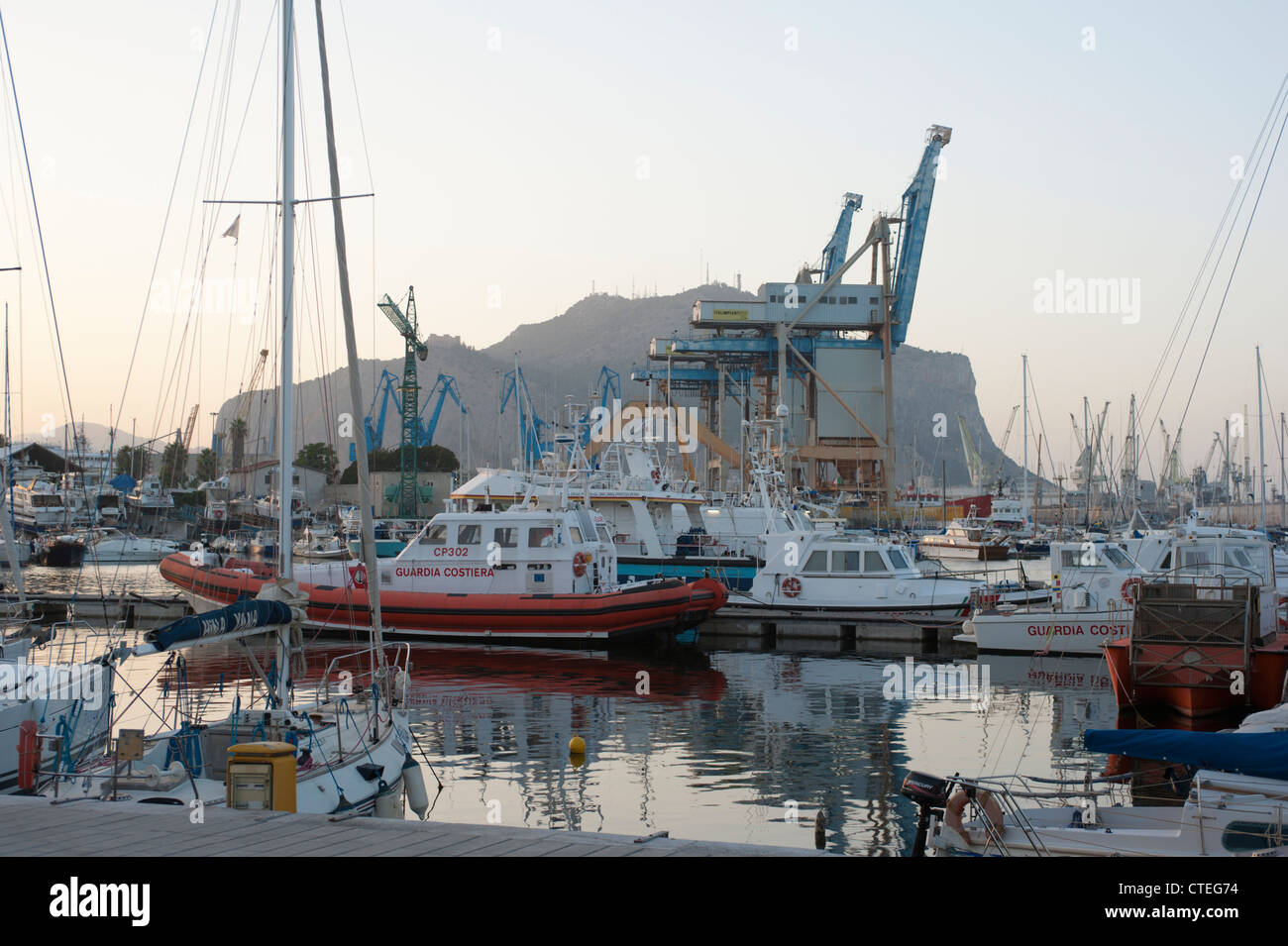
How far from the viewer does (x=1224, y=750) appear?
28.2 feet

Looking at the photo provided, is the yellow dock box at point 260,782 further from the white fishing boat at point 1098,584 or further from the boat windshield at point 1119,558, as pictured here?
the boat windshield at point 1119,558

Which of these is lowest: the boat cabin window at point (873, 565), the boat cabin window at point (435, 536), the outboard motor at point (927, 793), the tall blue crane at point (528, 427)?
the outboard motor at point (927, 793)

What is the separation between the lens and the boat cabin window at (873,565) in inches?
1019

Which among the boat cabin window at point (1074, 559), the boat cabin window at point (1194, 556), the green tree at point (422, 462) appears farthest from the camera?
the green tree at point (422, 462)

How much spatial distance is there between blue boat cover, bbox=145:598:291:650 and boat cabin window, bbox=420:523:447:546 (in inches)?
531

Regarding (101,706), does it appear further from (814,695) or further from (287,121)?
(814,695)

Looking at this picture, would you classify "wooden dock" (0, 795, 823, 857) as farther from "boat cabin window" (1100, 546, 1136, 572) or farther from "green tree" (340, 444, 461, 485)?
"green tree" (340, 444, 461, 485)

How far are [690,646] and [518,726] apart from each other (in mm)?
9422

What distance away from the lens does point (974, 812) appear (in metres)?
8.32

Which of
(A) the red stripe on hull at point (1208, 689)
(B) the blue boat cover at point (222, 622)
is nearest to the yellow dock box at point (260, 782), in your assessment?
(B) the blue boat cover at point (222, 622)

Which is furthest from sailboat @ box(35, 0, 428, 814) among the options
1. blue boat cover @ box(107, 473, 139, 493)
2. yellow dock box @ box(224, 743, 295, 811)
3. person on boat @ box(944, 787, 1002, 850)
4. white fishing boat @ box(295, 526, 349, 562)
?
blue boat cover @ box(107, 473, 139, 493)

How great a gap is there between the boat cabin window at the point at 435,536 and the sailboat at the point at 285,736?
11801 mm

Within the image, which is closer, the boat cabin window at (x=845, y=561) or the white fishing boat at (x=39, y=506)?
the boat cabin window at (x=845, y=561)
